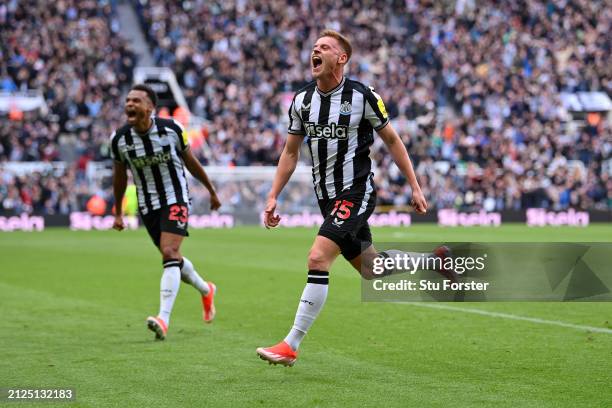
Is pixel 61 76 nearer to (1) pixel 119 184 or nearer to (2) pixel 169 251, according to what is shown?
(1) pixel 119 184

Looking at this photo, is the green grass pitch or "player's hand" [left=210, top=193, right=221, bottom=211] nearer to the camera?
the green grass pitch

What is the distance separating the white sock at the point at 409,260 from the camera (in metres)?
8.11

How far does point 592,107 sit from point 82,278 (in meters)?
30.6

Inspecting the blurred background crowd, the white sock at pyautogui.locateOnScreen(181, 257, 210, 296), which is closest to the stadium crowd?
the blurred background crowd

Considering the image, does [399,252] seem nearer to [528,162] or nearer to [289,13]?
[528,162]

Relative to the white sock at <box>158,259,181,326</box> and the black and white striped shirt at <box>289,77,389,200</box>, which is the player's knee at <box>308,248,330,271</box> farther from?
the white sock at <box>158,259,181,326</box>

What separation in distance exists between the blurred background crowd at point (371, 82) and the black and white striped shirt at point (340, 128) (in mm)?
25966

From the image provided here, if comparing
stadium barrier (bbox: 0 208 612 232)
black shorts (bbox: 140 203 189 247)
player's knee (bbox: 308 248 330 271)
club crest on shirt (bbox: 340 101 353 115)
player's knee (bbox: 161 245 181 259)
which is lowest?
stadium barrier (bbox: 0 208 612 232)

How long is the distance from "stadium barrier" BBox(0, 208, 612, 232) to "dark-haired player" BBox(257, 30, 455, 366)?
26282 mm

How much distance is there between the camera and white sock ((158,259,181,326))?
9430mm

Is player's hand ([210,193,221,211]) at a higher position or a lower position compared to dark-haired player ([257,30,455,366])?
lower

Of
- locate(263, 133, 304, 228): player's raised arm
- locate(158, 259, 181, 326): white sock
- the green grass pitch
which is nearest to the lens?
the green grass pitch

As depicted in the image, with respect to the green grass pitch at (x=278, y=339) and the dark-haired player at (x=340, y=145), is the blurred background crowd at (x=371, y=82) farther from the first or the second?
the dark-haired player at (x=340, y=145)

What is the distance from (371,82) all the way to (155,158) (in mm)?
30706
